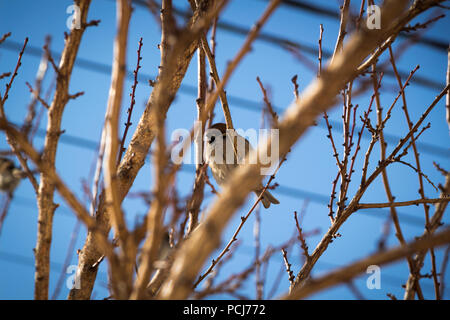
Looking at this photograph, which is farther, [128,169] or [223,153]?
[223,153]

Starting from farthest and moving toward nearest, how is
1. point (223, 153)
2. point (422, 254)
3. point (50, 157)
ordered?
point (223, 153) < point (422, 254) < point (50, 157)

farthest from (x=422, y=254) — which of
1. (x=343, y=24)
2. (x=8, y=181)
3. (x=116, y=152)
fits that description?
(x=8, y=181)

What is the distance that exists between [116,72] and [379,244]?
56 cm

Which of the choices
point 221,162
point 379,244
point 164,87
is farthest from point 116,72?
point 221,162

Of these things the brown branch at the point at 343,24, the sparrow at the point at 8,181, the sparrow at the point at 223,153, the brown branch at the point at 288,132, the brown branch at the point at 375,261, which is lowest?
the brown branch at the point at 375,261

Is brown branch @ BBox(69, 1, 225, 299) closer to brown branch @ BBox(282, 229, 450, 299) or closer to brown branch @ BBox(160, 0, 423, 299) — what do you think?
brown branch @ BBox(160, 0, 423, 299)

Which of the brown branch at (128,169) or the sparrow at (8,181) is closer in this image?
the brown branch at (128,169)

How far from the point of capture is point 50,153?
2.58ft

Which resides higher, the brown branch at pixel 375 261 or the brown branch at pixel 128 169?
the brown branch at pixel 128 169

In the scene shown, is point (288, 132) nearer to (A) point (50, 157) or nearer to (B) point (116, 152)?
(B) point (116, 152)

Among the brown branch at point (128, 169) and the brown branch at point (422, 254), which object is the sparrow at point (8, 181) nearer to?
the brown branch at point (128, 169)

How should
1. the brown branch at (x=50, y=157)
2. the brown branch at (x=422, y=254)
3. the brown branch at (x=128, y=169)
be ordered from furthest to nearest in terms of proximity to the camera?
the brown branch at (x=422, y=254), the brown branch at (x=128, y=169), the brown branch at (x=50, y=157)

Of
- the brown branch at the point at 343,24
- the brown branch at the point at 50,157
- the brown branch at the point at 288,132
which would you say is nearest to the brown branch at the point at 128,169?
the brown branch at the point at 50,157
